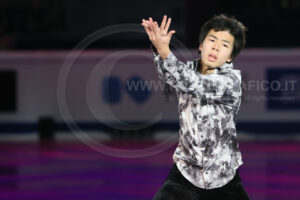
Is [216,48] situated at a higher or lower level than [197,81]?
higher

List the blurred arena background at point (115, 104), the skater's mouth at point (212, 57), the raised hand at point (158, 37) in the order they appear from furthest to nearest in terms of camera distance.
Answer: the blurred arena background at point (115, 104) → the skater's mouth at point (212, 57) → the raised hand at point (158, 37)

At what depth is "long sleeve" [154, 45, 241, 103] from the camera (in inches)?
122

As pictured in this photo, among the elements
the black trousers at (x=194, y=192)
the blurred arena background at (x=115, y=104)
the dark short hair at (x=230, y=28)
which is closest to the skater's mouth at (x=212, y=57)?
the dark short hair at (x=230, y=28)

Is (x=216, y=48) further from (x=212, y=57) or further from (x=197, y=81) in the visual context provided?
(x=197, y=81)

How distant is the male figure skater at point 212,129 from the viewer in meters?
3.41

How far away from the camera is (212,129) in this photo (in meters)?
3.43

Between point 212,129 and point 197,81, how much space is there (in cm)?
34

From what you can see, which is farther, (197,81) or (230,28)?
(230,28)

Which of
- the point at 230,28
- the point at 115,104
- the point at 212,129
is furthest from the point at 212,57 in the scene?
the point at 115,104

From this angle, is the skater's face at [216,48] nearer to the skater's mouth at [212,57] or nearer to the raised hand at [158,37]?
the skater's mouth at [212,57]

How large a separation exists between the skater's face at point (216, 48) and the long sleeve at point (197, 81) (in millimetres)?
70

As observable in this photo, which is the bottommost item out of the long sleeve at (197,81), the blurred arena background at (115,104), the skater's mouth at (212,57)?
the blurred arena background at (115,104)

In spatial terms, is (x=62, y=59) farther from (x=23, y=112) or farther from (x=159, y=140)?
(x=159, y=140)

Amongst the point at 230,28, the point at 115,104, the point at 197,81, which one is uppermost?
the point at 230,28
